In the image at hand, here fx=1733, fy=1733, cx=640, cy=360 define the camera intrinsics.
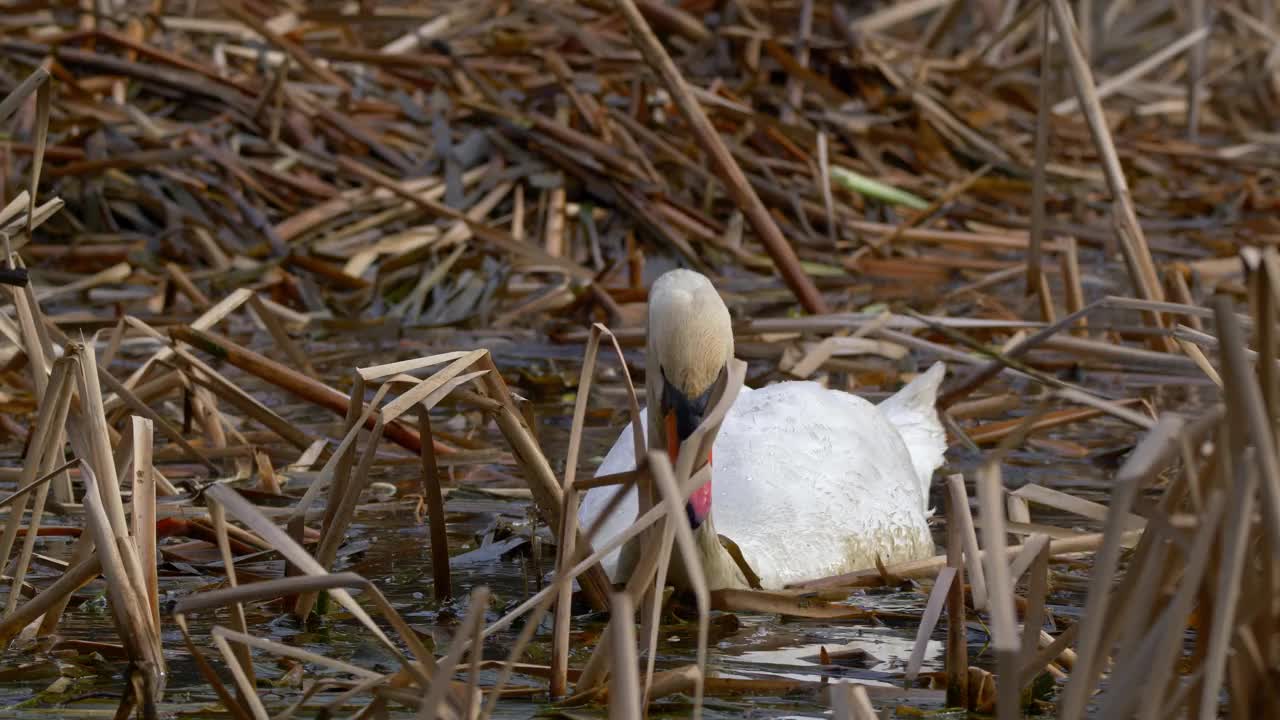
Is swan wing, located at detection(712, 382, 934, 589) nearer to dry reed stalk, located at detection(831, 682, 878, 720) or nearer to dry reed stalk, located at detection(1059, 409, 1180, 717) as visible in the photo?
dry reed stalk, located at detection(831, 682, 878, 720)

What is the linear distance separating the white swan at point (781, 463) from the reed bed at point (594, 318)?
15 centimetres

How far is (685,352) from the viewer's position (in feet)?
11.7

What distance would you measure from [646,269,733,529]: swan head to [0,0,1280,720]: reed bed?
308 mm

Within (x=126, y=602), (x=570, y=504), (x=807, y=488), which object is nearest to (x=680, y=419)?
(x=807, y=488)

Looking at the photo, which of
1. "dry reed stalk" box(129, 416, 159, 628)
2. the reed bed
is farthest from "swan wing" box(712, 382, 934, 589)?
"dry reed stalk" box(129, 416, 159, 628)

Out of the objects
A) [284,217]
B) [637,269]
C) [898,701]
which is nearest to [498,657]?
[898,701]

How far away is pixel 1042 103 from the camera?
4723 mm

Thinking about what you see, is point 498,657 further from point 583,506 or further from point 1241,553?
point 1241,553

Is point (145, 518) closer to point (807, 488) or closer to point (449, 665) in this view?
point (449, 665)

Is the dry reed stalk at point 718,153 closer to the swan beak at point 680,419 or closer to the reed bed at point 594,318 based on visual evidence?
the reed bed at point 594,318

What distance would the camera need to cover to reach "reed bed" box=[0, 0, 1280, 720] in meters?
2.26

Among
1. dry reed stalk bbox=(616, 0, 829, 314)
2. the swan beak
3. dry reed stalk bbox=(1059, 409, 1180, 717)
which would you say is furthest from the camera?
dry reed stalk bbox=(616, 0, 829, 314)

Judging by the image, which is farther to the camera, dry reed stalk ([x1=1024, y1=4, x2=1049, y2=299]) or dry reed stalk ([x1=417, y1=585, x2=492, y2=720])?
dry reed stalk ([x1=1024, y1=4, x2=1049, y2=299])

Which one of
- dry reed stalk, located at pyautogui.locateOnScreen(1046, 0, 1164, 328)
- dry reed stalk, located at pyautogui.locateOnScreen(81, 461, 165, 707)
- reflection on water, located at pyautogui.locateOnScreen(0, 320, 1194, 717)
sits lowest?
reflection on water, located at pyautogui.locateOnScreen(0, 320, 1194, 717)
